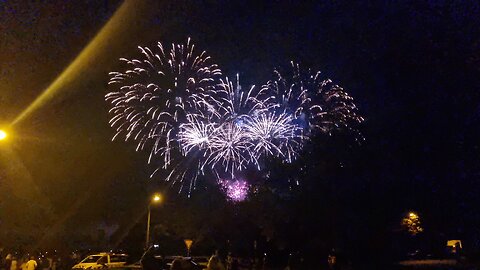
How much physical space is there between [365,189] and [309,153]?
415 cm

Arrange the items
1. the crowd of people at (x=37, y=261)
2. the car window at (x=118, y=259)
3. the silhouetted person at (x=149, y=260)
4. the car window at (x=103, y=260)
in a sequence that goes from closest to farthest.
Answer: the silhouetted person at (x=149, y=260) < the crowd of people at (x=37, y=261) < the car window at (x=103, y=260) < the car window at (x=118, y=259)

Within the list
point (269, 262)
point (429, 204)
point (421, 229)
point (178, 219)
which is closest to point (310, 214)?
point (269, 262)

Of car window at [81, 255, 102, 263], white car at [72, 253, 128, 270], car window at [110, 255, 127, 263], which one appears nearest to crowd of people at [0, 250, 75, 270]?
white car at [72, 253, 128, 270]

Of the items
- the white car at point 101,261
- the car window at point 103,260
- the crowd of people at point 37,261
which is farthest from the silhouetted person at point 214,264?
the car window at point 103,260

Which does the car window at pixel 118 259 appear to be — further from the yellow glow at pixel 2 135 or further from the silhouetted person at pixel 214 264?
the yellow glow at pixel 2 135

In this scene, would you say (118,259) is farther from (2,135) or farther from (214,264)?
(2,135)

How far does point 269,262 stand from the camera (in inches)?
1367

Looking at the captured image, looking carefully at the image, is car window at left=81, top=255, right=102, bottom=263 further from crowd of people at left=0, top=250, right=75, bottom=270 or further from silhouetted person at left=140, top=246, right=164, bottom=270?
silhouetted person at left=140, top=246, right=164, bottom=270

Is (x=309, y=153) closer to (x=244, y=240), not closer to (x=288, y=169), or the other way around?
(x=288, y=169)

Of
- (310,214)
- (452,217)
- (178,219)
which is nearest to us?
(310,214)

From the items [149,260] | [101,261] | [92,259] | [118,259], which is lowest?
[149,260]

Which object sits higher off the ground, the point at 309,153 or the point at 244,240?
the point at 309,153

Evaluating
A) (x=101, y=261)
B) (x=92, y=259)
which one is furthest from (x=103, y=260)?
(x=92, y=259)

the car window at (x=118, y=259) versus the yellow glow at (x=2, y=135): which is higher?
the yellow glow at (x=2, y=135)
